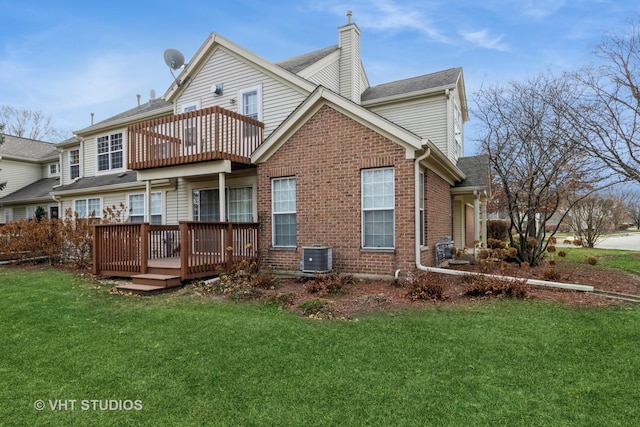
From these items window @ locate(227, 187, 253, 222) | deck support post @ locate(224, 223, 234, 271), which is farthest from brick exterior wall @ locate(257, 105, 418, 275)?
window @ locate(227, 187, 253, 222)

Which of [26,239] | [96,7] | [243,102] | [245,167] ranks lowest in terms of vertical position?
[26,239]

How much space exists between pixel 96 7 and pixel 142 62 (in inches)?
224

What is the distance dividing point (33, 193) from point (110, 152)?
29.1 feet

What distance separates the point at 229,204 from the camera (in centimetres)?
1206

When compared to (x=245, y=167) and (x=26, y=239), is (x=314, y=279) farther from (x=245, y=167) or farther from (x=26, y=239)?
(x=26, y=239)

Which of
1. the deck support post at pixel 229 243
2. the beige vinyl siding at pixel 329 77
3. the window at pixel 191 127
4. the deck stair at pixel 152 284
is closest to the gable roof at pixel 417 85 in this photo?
the beige vinyl siding at pixel 329 77

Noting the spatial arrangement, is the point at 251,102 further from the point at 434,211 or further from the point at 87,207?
the point at 87,207

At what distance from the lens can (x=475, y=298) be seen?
6801 millimetres

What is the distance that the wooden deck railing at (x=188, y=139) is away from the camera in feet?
34.0

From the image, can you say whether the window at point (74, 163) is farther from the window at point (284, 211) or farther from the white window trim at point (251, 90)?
the window at point (284, 211)

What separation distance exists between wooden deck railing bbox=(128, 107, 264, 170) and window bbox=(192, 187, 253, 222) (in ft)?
4.69

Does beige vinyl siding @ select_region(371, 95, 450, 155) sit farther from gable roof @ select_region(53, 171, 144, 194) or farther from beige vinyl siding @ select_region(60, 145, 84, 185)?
beige vinyl siding @ select_region(60, 145, 84, 185)

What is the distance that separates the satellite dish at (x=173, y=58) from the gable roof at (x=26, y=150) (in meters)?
14.7

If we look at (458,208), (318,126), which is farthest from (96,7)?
(458,208)
